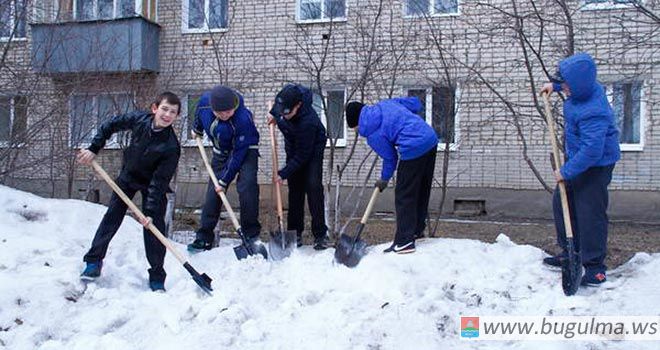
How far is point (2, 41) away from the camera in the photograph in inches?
307

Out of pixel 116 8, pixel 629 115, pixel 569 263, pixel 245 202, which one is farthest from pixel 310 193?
pixel 116 8

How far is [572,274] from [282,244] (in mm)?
2380

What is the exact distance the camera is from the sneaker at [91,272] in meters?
4.43

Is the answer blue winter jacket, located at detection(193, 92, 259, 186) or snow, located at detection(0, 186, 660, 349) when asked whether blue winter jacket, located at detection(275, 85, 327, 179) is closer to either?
blue winter jacket, located at detection(193, 92, 259, 186)

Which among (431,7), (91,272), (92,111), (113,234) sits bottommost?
(91,272)

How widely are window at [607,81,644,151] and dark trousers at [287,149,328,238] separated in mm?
4553

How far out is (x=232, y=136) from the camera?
539cm

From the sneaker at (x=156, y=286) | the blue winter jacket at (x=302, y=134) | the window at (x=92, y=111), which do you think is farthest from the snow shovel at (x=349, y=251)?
the window at (x=92, y=111)

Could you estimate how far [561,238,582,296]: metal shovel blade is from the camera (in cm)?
401

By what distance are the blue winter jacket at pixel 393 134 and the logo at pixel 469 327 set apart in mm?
1521

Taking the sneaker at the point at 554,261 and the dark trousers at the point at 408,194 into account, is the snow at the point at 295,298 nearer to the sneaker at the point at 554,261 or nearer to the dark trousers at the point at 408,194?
the sneaker at the point at 554,261

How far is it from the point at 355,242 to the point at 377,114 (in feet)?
3.52

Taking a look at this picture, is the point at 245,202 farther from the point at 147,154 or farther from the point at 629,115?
the point at 629,115

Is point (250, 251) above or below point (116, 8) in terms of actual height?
below
